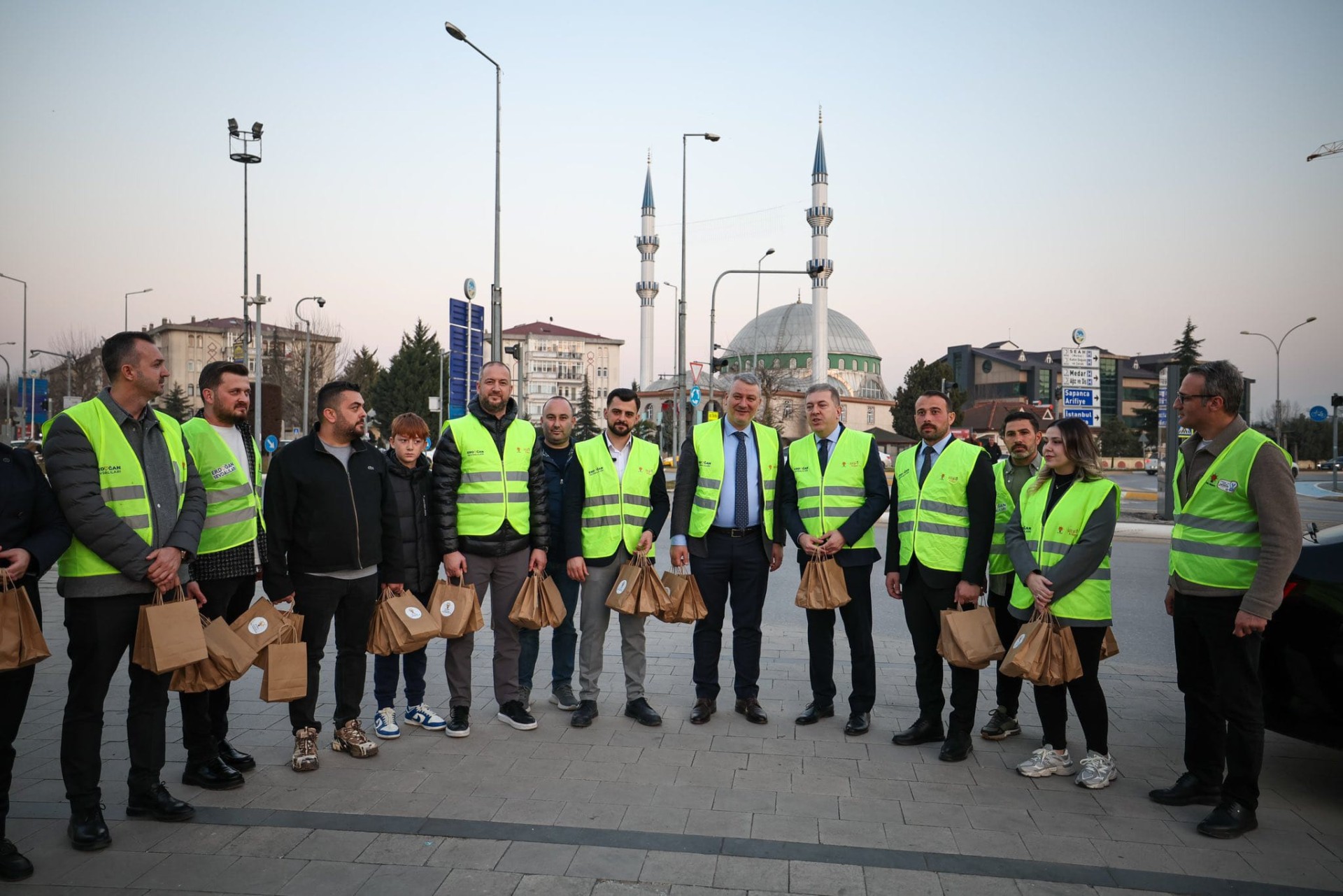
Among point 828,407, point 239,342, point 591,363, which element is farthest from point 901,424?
point 828,407

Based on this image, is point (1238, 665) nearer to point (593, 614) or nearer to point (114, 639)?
point (593, 614)

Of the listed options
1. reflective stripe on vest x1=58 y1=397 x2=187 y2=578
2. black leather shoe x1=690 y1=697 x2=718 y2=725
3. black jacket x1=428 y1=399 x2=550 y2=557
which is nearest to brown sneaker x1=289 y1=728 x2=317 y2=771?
black jacket x1=428 y1=399 x2=550 y2=557

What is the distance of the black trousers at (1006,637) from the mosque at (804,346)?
61.0 metres

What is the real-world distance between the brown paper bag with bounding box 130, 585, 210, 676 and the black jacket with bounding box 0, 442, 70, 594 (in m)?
0.48

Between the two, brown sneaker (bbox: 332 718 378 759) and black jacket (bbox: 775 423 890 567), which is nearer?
brown sneaker (bbox: 332 718 378 759)

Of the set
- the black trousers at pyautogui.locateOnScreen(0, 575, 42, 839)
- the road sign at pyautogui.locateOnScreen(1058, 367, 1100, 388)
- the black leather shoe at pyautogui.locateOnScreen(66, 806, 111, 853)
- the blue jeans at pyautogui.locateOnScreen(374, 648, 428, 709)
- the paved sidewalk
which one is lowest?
the paved sidewalk

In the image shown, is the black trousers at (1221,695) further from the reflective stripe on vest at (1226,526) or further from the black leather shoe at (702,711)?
the black leather shoe at (702,711)

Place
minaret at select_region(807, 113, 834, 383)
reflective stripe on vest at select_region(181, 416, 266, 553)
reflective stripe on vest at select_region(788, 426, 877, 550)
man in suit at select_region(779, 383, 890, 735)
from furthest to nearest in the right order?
minaret at select_region(807, 113, 834, 383) < reflective stripe on vest at select_region(788, 426, 877, 550) < man in suit at select_region(779, 383, 890, 735) < reflective stripe on vest at select_region(181, 416, 266, 553)

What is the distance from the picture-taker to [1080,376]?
72.4 feet

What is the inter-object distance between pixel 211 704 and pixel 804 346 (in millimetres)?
92497

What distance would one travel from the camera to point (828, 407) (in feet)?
19.7

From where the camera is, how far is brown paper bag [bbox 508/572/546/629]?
5680 millimetres

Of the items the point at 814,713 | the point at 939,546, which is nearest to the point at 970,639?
the point at 939,546

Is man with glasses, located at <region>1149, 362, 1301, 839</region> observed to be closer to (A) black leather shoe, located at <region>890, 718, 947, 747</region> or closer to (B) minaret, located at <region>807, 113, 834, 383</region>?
(A) black leather shoe, located at <region>890, 718, 947, 747</region>
